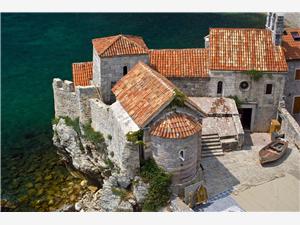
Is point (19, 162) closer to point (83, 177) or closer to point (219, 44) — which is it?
point (83, 177)

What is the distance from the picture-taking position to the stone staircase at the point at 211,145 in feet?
110

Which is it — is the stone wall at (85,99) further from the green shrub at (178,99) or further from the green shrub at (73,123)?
the green shrub at (178,99)

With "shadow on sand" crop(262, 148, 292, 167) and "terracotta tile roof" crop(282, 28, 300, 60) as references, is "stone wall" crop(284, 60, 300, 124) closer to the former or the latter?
"terracotta tile roof" crop(282, 28, 300, 60)

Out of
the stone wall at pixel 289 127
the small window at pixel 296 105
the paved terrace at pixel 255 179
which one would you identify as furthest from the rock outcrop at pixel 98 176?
the small window at pixel 296 105

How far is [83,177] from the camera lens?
36.8 meters

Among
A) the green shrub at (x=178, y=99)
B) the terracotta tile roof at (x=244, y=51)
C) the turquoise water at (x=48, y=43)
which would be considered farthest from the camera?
the turquoise water at (x=48, y=43)

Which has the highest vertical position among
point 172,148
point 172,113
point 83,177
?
point 172,113

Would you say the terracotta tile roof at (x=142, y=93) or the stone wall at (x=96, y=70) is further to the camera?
the stone wall at (x=96, y=70)

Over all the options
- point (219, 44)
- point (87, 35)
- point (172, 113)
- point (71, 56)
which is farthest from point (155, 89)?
point (87, 35)

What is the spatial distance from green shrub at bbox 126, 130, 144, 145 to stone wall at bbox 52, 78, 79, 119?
8.80 meters

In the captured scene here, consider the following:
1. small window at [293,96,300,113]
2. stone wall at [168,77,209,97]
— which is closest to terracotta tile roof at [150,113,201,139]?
stone wall at [168,77,209,97]

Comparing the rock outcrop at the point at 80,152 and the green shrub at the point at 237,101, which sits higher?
the green shrub at the point at 237,101

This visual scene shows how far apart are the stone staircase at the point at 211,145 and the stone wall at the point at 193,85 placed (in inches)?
178

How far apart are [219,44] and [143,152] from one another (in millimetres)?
12835
